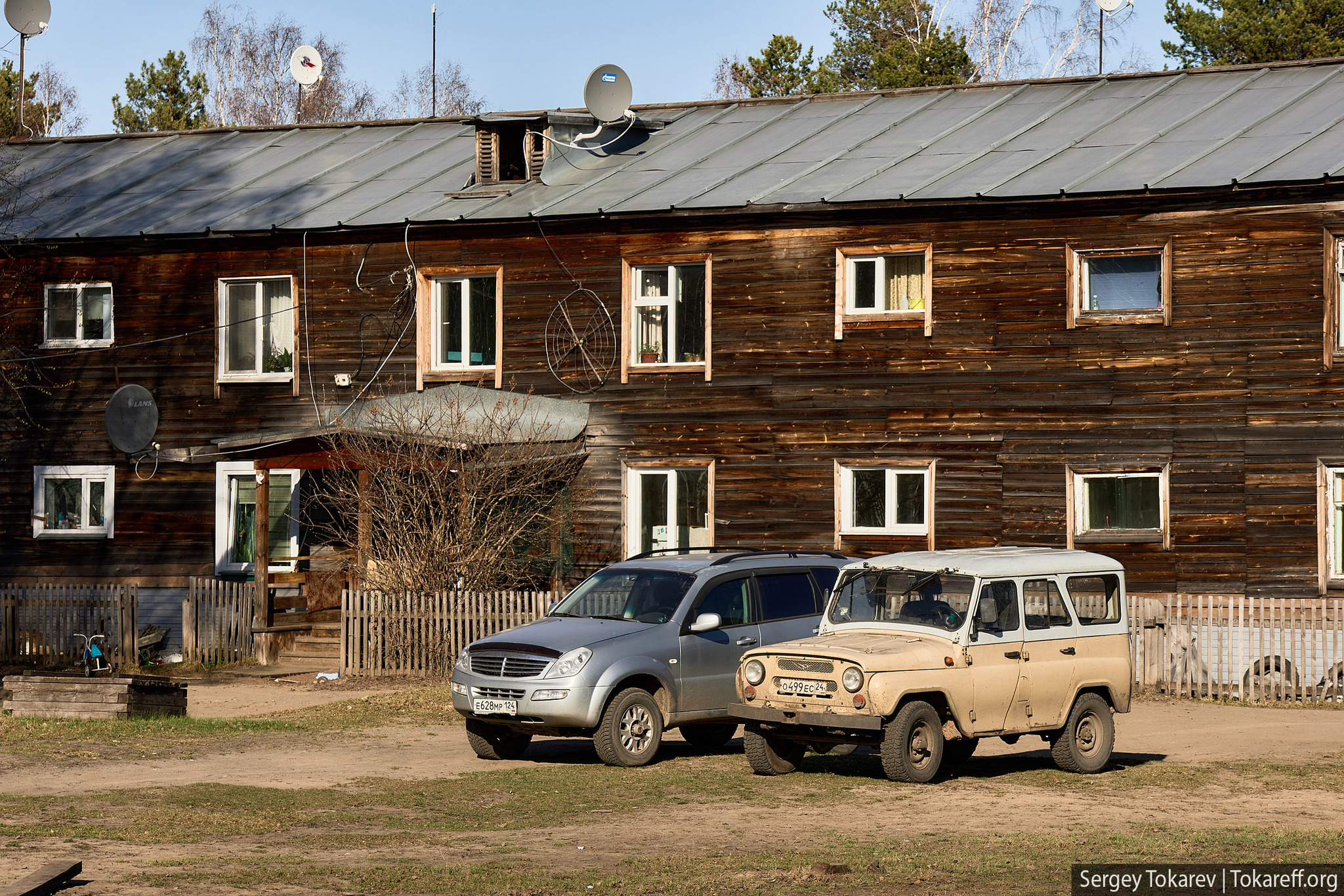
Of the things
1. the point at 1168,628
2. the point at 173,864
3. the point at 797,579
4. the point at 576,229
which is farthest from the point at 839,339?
the point at 173,864

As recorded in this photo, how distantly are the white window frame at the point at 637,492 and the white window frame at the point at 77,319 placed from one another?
9551 mm

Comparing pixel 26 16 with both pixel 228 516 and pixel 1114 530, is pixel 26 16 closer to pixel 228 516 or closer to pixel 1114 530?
pixel 228 516

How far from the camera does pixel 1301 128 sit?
21906mm

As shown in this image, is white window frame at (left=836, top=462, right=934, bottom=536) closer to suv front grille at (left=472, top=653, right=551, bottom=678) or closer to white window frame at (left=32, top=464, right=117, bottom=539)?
suv front grille at (left=472, top=653, right=551, bottom=678)

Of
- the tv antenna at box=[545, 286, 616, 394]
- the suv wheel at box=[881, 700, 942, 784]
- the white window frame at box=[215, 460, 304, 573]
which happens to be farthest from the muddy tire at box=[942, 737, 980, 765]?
the white window frame at box=[215, 460, 304, 573]

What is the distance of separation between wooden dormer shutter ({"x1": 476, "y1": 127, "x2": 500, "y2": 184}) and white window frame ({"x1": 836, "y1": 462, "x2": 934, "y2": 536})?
26.0 feet

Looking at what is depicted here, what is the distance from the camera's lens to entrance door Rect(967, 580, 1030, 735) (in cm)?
1295

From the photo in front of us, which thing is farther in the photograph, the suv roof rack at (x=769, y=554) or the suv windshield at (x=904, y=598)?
the suv roof rack at (x=769, y=554)

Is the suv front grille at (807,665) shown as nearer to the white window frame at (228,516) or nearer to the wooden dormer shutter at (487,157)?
the white window frame at (228,516)

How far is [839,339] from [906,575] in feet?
32.3

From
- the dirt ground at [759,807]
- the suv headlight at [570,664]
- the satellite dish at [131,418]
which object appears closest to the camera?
the dirt ground at [759,807]

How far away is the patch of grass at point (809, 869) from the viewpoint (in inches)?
342

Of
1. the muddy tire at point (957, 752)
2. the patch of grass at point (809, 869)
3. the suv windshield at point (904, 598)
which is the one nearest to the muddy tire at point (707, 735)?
the muddy tire at point (957, 752)

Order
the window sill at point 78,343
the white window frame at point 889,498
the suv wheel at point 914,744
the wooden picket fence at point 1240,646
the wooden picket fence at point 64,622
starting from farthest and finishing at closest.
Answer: the window sill at point 78,343, the wooden picket fence at point 64,622, the white window frame at point 889,498, the wooden picket fence at point 1240,646, the suv wheel at point 914,744
